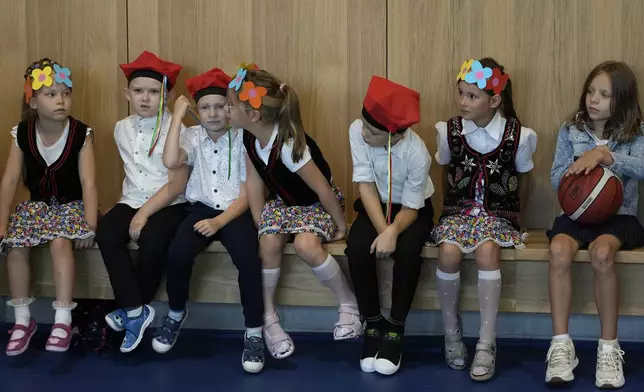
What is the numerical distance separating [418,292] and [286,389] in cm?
75

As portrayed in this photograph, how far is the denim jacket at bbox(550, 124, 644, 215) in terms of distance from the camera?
151 inches

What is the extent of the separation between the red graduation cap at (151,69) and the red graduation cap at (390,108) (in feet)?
3.39

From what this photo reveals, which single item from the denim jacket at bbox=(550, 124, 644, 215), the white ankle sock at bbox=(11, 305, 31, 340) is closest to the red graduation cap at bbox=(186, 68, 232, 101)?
the white ankle sock at bbox=(11, 305, 31, 340)

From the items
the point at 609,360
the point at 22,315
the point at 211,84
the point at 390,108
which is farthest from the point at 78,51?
the point at 609,360

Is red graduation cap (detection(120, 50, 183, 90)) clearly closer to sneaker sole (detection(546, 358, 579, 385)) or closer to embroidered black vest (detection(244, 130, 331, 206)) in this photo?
embroidered black vest (detection(244, 130, 331, 206))

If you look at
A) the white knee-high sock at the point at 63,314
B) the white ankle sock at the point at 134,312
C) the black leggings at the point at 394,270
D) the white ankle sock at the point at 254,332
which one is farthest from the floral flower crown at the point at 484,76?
the white knee-high sock at the point at 63,314

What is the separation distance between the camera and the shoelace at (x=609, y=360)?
11.6 feet

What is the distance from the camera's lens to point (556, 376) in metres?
3.51

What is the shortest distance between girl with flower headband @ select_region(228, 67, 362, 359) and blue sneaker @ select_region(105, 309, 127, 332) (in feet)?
1.93

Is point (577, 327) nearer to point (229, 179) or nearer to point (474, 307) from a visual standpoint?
point (474, 307)

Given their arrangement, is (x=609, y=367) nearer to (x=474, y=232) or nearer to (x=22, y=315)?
(x=474, y=232)

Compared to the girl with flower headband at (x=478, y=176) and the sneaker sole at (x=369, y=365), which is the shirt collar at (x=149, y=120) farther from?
the sneaker sole at (x=369, y=365)

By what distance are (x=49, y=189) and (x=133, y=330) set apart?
78 cm

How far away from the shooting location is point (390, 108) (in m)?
3.72
